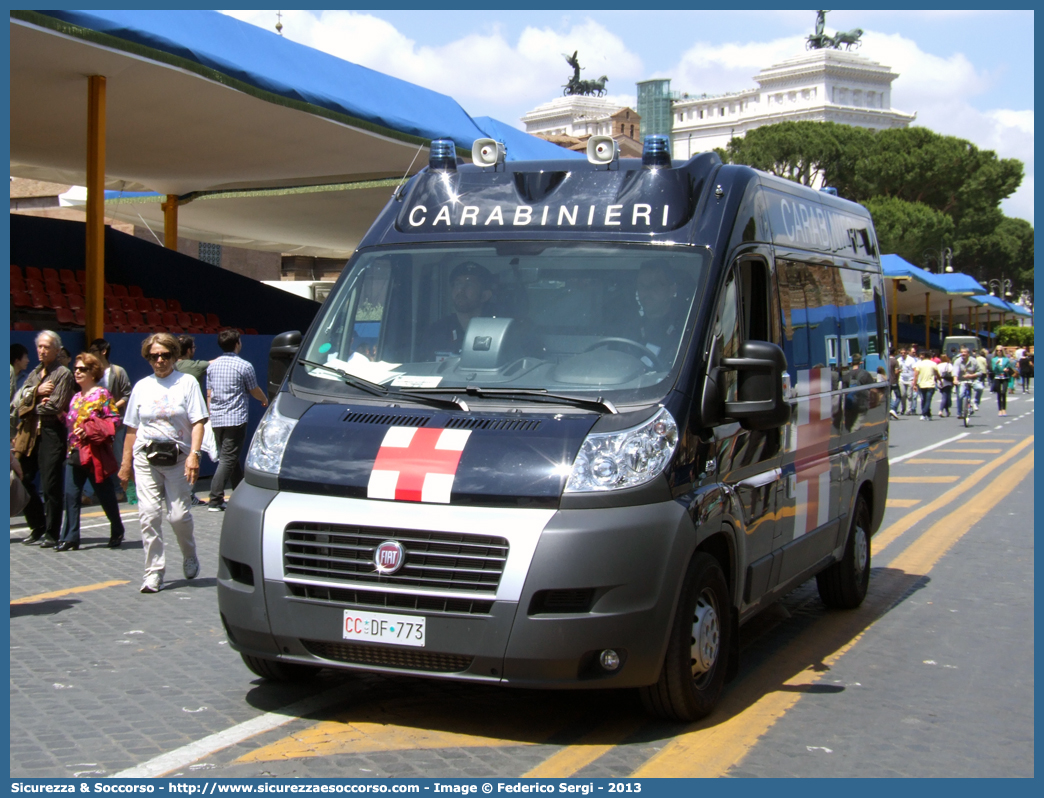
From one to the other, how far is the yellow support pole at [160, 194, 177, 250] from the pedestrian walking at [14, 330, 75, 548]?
15058 mm

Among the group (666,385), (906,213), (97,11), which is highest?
(906,213)

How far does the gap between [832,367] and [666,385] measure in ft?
8.51

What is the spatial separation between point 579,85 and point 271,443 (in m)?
190

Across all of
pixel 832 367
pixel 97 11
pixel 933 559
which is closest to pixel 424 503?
pixel 832 367

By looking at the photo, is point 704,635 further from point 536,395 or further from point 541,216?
point 541,216

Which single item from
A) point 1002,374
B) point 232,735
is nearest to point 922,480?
point 232,735

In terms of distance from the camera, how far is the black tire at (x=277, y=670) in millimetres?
5492

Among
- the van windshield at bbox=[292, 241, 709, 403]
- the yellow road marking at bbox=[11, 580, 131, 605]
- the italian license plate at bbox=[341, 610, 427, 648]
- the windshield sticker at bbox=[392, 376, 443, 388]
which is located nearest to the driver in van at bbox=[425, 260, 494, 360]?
the van windshield at bbox=[292, 241, 709, 403]

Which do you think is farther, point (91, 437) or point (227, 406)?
point (227, 406)

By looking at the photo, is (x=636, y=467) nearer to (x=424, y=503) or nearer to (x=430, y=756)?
(x=424, y=503)

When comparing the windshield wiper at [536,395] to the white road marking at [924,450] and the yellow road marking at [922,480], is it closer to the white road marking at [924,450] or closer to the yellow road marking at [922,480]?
the yellow road marking at [922,480]

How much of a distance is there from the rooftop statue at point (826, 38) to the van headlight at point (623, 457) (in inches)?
6939

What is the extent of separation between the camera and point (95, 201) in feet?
48.2

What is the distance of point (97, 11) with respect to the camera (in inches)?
476
